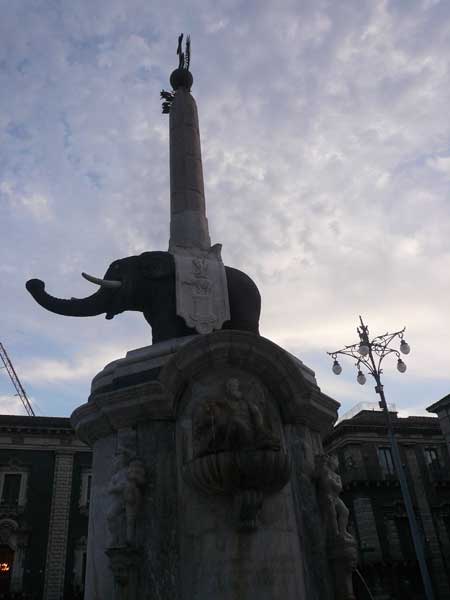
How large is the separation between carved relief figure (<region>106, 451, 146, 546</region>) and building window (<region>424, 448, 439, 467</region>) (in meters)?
37.6

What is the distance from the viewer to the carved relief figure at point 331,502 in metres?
6.93

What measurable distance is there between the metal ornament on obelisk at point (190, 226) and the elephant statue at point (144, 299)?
189 mm

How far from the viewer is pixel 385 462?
3891 cm

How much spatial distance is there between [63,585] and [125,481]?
29.9 meters

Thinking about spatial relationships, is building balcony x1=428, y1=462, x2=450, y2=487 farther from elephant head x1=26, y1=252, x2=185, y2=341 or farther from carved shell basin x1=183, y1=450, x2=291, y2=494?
carved shell basin x1=183, y1=450, x2=291, y2=494

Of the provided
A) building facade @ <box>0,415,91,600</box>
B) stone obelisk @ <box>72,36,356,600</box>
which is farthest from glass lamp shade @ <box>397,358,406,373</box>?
building facade @ <box>0,415,91,600</box>

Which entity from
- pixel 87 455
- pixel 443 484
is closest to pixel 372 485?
pixel 443 484

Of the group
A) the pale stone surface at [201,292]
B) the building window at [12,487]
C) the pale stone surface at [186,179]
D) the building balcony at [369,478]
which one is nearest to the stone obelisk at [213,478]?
the pale stone surface at [201,292]

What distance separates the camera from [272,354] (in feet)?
24.7

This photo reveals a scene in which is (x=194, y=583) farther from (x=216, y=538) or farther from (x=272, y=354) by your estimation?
(x=272, y=354)

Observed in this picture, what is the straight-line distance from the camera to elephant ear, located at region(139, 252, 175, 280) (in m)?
9.40

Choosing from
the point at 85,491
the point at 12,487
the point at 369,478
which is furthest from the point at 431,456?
the point at 12,487

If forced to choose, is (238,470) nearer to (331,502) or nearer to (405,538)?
(331,502)

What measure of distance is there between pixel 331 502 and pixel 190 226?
6.11m
